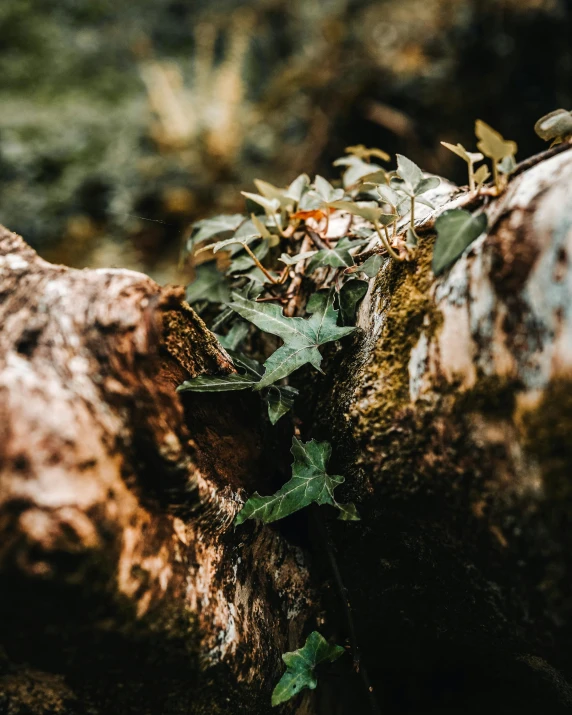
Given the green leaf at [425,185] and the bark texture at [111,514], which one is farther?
the green leaf at [425,185]

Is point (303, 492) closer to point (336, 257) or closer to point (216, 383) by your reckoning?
point (216, 383)

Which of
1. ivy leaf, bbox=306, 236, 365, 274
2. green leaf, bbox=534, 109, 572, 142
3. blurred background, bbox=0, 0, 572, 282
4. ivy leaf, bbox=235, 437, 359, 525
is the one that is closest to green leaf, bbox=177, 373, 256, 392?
ivy leaf, bbox=235, 437, 359, 525

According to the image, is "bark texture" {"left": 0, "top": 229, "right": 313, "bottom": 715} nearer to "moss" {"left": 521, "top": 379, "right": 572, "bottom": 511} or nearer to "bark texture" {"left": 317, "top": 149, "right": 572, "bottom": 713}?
"bark texture" {"left": 317, "top": 149, "right": 572, "bottom": 713}

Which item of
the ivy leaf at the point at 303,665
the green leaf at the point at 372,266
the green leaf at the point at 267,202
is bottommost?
the ivy leaf at the point at 303,665

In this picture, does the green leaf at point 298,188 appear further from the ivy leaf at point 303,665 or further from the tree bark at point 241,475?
the ivy leaf at point 303,665

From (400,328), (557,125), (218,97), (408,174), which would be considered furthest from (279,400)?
(218,97)

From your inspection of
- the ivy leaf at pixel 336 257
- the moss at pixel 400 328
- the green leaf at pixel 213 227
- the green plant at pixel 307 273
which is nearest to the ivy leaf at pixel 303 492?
the green plant at pixel 307 273
